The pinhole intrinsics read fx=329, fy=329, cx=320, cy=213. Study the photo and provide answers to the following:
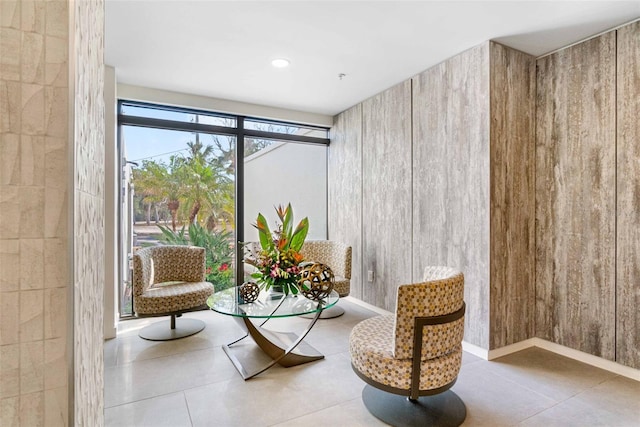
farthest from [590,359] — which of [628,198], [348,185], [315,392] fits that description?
[348,185]

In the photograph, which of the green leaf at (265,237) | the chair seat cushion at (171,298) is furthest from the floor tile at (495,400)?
the chair seat cushion at (171,298)

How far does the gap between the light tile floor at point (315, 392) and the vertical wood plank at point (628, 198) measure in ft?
1.15

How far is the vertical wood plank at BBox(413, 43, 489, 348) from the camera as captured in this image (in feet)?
9.59

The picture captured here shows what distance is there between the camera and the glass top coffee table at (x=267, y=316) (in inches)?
103

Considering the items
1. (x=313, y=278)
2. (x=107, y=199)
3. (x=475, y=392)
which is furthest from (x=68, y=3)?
(x=107, y=199)

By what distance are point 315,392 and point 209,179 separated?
308 centimetres

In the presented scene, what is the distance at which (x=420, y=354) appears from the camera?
191 centimetres

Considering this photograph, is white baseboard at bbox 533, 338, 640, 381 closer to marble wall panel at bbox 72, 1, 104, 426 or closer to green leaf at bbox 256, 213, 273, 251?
green leaf at bbox 256, 213, 273, 251

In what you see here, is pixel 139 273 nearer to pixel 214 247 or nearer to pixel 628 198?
pixel 214 247

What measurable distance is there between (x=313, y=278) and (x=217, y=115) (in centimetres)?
281

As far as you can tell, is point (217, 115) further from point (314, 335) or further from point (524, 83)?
point (524, 83)

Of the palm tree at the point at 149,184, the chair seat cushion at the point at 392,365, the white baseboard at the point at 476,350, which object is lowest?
the white baseboard at the point at 476,350

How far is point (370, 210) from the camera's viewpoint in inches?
172

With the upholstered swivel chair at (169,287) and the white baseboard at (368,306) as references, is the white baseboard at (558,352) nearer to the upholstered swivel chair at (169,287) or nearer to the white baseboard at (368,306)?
the white baseboard at (368,306)
